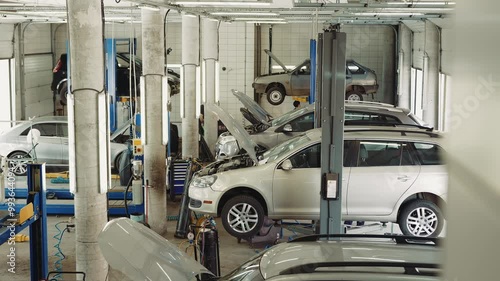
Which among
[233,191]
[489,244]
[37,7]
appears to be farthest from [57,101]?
[489,244]

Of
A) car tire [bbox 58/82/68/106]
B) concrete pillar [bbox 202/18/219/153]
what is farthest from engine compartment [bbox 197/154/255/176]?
car tire [bbox 58/82/68/106]

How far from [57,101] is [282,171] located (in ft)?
48.0

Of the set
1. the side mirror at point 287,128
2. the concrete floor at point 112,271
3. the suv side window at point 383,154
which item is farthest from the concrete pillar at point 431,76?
the suv side window at point 383,154

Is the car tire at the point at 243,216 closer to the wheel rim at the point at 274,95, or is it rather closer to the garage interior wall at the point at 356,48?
the wheel rim at the point at 274,95

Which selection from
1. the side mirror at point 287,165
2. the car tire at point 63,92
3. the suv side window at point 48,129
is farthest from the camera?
the car tire at point 63,92

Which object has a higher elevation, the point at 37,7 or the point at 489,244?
the point at 37,7

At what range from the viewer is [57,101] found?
22.8m

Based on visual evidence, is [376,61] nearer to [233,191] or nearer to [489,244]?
[233,191]

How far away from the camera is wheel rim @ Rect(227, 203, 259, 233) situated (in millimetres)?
10117

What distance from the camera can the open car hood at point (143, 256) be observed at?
467cm

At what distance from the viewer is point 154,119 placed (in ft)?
37.2

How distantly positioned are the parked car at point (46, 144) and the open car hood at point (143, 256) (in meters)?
9.44

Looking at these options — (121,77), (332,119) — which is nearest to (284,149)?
(332,119)

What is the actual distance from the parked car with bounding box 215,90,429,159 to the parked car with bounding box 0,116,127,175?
7.65ft
